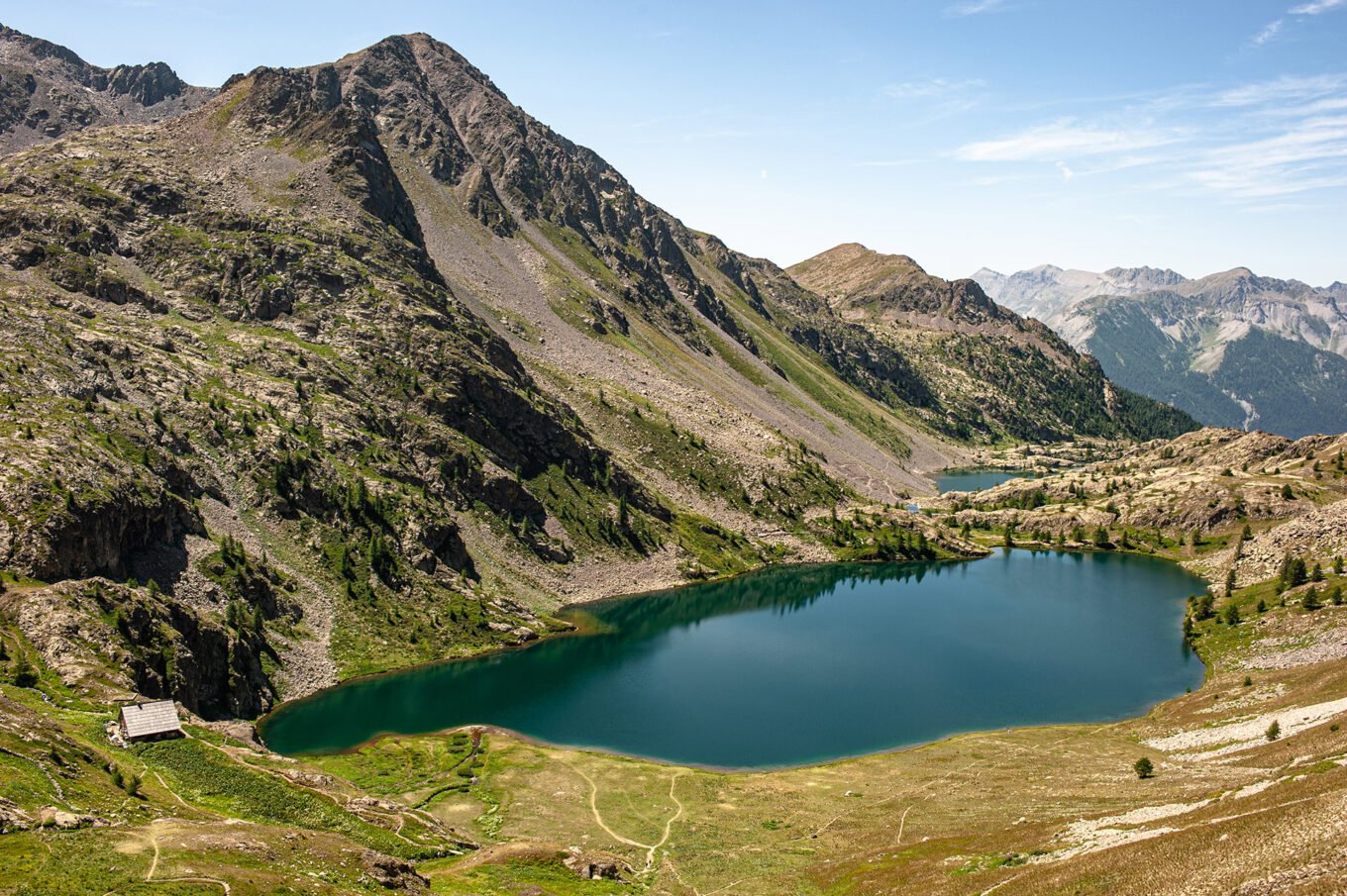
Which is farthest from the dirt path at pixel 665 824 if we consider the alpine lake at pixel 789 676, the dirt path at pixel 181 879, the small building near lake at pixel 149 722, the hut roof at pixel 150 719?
the hut roof at pixel 150 719

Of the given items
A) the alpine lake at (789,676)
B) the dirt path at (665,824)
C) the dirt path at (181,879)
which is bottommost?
the alpine lake at (789,676)

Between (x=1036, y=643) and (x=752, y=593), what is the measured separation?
176 ft

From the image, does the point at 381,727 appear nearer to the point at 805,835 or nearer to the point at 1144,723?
the point at 805,835

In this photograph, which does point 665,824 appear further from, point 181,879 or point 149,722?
point 181,879

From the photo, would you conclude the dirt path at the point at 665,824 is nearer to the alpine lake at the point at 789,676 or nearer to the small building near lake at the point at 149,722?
the alpine lake at the point at 789,676

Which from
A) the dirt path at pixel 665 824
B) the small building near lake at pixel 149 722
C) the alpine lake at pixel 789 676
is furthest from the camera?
the alpine lake at pixel 789 676

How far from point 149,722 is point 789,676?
81581mm

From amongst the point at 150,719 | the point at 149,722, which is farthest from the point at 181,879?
the point at 150,719

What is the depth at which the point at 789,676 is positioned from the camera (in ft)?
389

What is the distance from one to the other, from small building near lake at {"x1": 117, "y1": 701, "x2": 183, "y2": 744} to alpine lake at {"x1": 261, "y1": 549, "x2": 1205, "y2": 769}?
30.4m

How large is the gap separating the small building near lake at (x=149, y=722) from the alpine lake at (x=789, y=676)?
30.4m

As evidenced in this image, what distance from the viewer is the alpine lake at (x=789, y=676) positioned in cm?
9700

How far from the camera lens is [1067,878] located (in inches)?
1485

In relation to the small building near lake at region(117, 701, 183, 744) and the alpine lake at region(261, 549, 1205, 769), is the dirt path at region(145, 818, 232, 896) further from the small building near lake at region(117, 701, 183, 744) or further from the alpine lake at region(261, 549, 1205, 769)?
the alpine lake at region(261, 549, 1205, 769)
